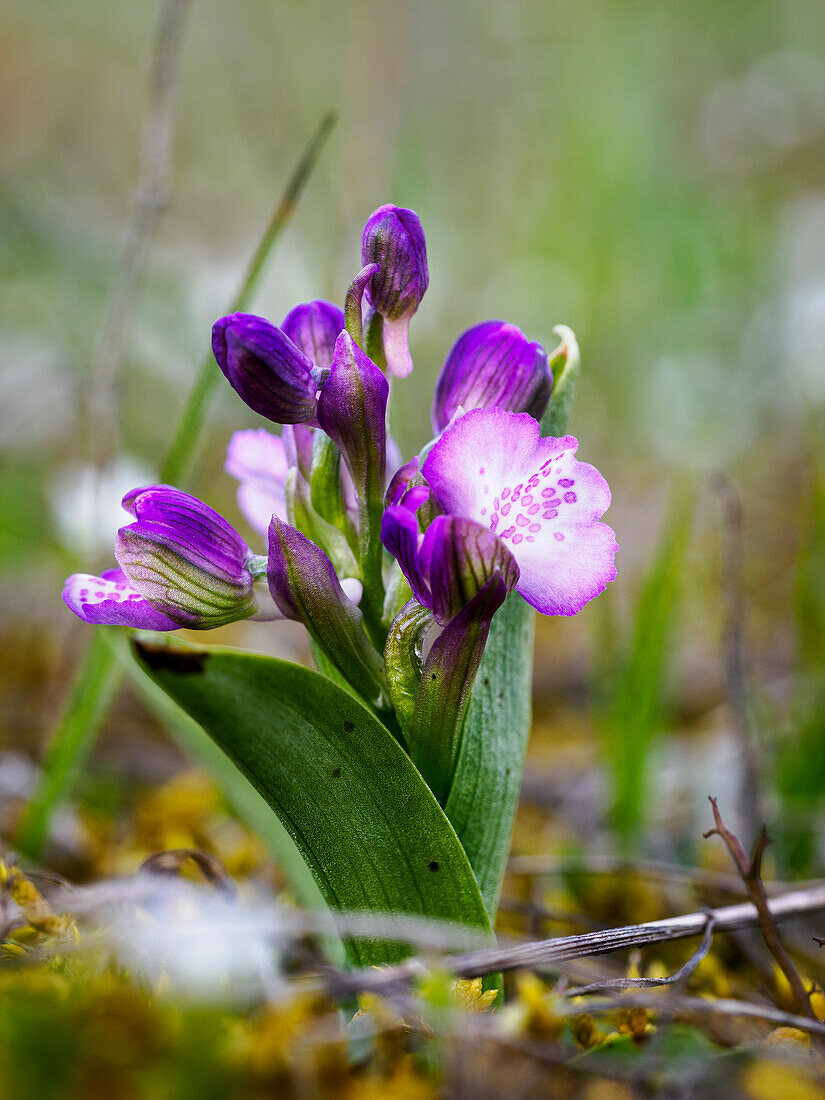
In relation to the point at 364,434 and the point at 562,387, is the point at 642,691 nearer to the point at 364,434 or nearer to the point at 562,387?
the point at 562,387

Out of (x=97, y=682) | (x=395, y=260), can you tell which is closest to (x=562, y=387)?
(x=395, y=260)

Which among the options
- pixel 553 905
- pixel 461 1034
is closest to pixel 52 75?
pixel 553 905

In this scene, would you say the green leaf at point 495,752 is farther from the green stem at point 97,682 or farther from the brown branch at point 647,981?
the green stem at point 97,682

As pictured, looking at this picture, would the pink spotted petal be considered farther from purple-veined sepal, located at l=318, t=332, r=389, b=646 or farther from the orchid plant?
purple-veined sepal, located at l=318, t=332, r=389, b=646

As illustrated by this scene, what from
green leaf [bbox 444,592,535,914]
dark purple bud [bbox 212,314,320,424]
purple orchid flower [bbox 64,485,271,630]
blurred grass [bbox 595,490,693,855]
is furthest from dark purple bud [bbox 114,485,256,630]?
blurred grass [bbox 595,490,693,855]

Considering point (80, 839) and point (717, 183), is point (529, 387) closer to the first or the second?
point (80, 839)
